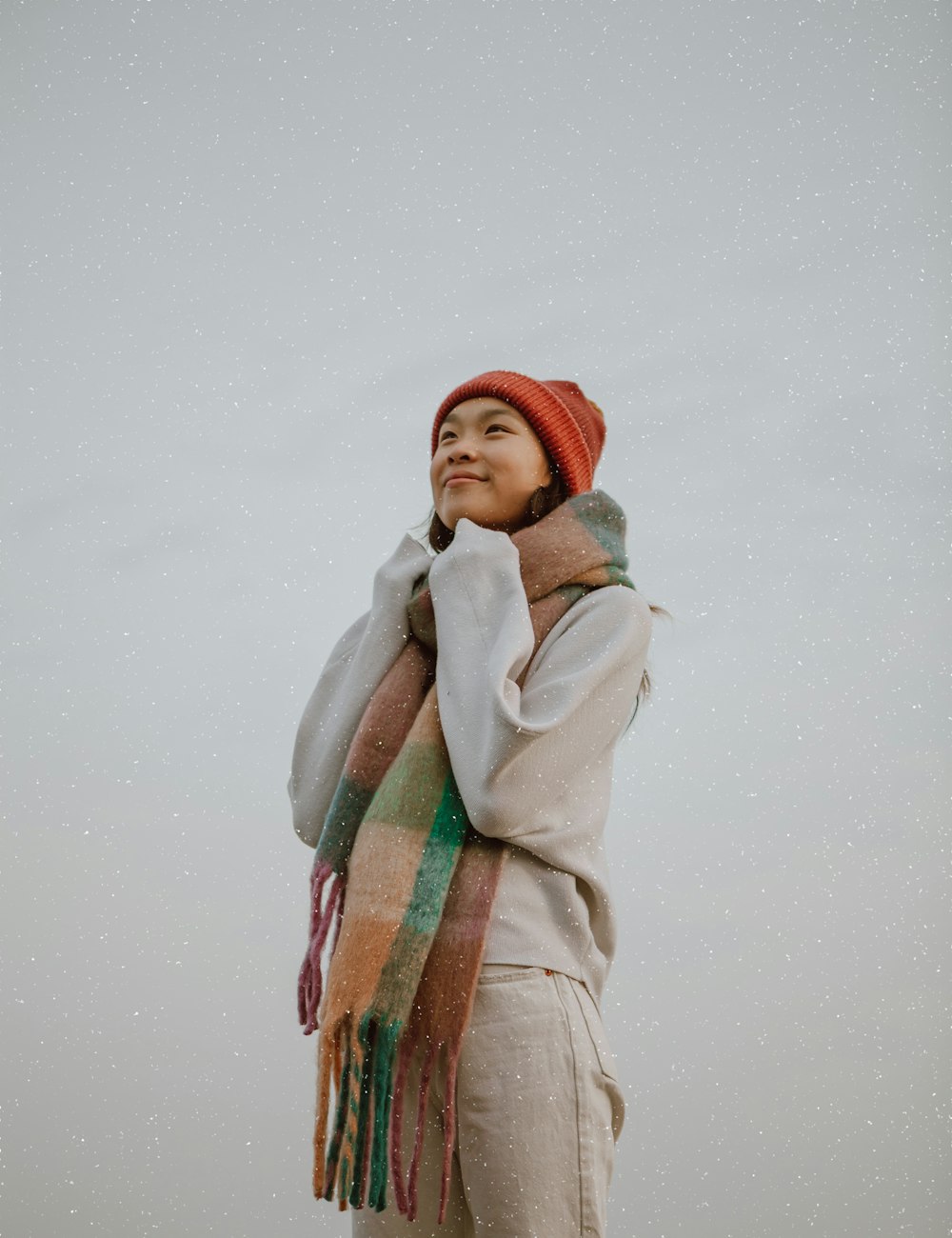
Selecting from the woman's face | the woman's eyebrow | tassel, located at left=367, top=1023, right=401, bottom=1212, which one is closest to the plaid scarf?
tassel, located at left=367, top=1023, right=401, bottom=1212

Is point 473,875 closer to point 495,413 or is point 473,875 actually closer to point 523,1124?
point 523,1124

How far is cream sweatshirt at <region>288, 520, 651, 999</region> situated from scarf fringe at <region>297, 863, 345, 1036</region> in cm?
12

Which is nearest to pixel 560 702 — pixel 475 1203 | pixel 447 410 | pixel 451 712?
pixel 451 712

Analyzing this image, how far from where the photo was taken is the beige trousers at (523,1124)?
1.03 m

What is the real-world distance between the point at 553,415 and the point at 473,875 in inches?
26.3

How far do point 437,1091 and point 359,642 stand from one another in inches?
21.6

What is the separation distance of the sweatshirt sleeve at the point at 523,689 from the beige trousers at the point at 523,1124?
0.15m

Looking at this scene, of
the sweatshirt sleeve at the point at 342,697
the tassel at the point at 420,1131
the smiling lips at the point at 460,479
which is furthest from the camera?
the smiling lips at the point at 460,479

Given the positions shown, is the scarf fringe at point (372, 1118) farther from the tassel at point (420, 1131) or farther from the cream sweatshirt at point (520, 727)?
the cream sweatshirt at point (520, 727)

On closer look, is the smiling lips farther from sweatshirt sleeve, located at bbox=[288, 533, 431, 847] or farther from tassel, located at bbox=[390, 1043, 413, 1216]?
tassel, located at bbox=[390, 1043, 413, 1216]

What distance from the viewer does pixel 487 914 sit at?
3.62 ft

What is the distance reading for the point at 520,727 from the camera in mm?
1108

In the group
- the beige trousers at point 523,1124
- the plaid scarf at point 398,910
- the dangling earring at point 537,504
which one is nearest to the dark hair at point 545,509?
the dangling earring at point 537,504

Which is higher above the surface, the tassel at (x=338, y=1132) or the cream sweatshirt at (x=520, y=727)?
the cream sweatshirt at (x=520, y=727)
